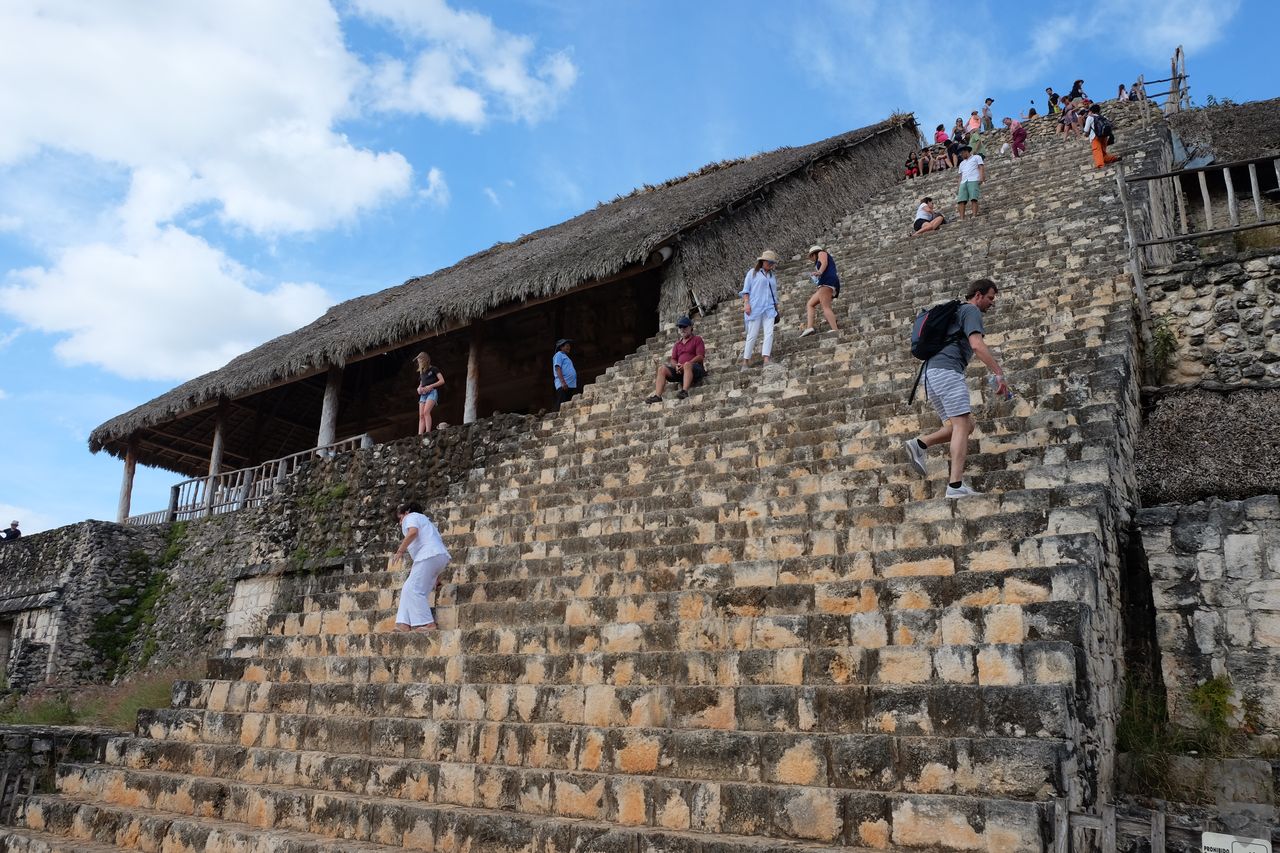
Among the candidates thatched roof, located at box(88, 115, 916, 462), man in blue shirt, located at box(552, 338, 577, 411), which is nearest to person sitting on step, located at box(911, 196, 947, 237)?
thatched roof, located at box(88, 115, 916, 462)

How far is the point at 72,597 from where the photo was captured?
532 inches

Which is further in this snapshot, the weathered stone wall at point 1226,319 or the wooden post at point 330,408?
the wooden post at point 330,408

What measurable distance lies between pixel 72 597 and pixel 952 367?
13.1 metres

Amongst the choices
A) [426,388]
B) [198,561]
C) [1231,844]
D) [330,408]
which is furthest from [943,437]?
[198,561]

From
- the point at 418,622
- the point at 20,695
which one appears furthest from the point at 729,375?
the point at 20,695

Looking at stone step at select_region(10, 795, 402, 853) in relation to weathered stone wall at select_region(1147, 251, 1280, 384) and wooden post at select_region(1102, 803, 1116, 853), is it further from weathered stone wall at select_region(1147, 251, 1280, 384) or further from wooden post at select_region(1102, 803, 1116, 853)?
weathered stone wall at select_region(1147, 251, 1280, 384)

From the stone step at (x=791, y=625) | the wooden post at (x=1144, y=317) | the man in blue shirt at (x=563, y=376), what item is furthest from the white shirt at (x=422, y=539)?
the wooden post at (x=1144, y=317)

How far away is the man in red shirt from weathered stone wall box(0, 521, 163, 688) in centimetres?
936

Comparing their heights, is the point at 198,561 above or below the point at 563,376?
below

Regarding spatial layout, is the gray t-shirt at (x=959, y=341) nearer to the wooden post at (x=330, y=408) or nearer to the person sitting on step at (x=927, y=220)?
the person sitting on step at (x=927, y=220)

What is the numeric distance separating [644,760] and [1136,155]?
1307 centimetres

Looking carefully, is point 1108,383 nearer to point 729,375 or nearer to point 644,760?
point 729,375

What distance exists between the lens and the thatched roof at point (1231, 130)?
1695 cm

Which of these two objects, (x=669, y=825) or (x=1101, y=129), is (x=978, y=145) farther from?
(x=669, y=825)
